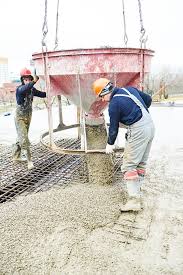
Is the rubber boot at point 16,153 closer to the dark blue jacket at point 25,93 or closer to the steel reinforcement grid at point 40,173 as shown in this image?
the steel reinforcement grid at point 40,173

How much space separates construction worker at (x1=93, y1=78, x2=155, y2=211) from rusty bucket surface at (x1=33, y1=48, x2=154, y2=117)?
600 millimetres

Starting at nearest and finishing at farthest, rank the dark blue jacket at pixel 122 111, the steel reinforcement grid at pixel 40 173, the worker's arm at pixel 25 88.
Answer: the dark blue jacket at pixel 122 111, the steel reinforcement grid at pixel 40 173, the worker's arm at pixel 25 88

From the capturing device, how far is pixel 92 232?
132 inches

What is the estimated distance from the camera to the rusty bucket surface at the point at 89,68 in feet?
14.0

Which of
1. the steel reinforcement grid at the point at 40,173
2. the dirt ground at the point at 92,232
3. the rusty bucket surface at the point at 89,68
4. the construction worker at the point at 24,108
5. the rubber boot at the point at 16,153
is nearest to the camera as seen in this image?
the dirt ground at the point at 92,232

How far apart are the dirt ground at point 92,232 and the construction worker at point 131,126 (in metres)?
0.33

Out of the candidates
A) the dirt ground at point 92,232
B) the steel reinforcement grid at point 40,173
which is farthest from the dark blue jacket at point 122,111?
the steel reinforcement grid at point 40,173

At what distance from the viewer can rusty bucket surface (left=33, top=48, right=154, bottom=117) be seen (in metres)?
4.25

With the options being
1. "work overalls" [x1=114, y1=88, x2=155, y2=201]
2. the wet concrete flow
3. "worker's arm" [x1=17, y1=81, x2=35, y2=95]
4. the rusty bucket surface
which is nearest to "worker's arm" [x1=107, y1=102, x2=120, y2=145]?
"work overalls" [x1=114, y1=88, x2=155, y2=201]

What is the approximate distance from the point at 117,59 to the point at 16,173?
2404 mm

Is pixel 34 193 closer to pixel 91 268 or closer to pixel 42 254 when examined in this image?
pixel 42 254

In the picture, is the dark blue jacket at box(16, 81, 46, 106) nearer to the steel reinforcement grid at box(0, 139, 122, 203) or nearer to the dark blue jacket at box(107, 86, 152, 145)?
the steel reinforcement grid at box(0, 139, 122, 203)

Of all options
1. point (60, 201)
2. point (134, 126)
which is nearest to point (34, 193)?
point (60, 201)

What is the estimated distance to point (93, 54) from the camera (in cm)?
422
